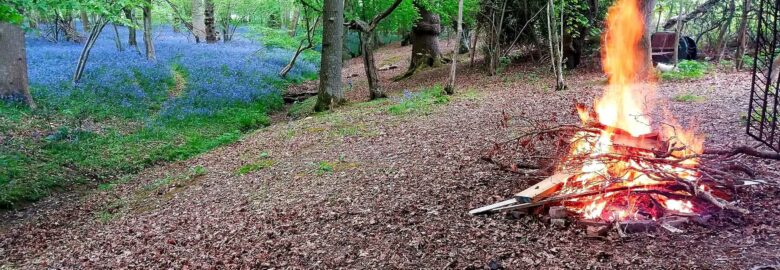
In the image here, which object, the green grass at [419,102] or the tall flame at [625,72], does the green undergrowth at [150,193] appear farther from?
the tall flame at [625,72]

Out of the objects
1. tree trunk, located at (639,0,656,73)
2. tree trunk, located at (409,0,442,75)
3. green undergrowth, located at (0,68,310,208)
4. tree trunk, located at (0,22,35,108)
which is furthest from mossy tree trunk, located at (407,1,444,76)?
tree trunk, located at (0,22,35,108)

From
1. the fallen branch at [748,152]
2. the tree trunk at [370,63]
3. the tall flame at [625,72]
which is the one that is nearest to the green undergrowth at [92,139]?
the tree trunk at [370,63]

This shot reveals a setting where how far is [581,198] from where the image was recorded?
14.1 ft

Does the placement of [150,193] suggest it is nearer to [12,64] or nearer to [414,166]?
[414,166]

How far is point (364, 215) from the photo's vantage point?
200 inches

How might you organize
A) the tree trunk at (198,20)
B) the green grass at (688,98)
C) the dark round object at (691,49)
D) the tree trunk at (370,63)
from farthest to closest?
the tree trunk at (198,20), the dark round object at (691,49), the tree trunk at (370,63), the green grass at (688,98)

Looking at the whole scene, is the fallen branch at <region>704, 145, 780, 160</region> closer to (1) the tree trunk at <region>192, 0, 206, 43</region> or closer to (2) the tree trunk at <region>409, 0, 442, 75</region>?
(2) the tree trunk at <region>409, 0, 442, 75</region>

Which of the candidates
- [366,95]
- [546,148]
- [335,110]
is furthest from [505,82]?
[546,148]

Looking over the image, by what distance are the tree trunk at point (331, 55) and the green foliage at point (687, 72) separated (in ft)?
27.8

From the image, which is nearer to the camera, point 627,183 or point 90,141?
point 627,183

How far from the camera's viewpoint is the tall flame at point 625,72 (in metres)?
5.44

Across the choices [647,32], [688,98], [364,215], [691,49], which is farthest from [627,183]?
[691,49]

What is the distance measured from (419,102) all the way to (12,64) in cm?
936

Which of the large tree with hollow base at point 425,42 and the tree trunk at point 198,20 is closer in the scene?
the large tree with hollow base at point 425,42
